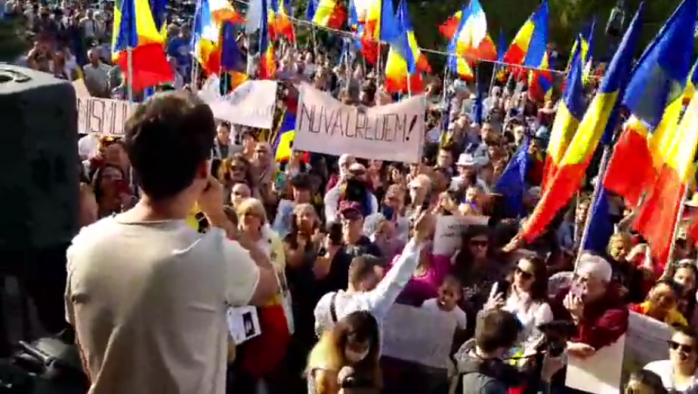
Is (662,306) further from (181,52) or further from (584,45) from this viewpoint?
(181,52)

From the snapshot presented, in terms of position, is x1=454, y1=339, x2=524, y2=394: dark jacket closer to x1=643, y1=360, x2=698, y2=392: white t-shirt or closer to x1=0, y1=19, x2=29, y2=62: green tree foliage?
x1=643, y1=360, x2=698, y2=392: white t-shirt

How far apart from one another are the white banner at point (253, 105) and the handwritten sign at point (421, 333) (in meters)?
3.59

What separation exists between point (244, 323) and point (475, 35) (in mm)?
10162

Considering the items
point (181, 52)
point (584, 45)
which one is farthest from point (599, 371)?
point (181, 52)

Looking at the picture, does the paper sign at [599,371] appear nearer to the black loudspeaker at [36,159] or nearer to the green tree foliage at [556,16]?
the black loudspeaker at [36,159]

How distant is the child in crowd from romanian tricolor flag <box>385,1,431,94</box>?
647 cm

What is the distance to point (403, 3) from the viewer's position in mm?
11750

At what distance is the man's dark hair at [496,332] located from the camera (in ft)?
12.5

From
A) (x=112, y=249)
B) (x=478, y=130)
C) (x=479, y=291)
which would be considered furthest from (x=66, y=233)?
(x=478, y=130)

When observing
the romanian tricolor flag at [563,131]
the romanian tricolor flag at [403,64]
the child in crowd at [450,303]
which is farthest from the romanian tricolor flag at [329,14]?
the child in crowd at [450,303]

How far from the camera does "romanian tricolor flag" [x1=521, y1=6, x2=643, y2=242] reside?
19.8ft

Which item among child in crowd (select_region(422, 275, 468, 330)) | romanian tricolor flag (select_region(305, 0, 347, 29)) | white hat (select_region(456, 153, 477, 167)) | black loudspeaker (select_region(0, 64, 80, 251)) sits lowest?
white hat (select_region(456, 153, 477, 167))

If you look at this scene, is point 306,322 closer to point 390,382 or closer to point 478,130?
point 390,382

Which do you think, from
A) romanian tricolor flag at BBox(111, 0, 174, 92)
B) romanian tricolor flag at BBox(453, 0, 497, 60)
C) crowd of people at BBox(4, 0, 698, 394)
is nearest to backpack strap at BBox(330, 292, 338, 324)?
crowd of people at BBox(4, 0, 698, 394)
